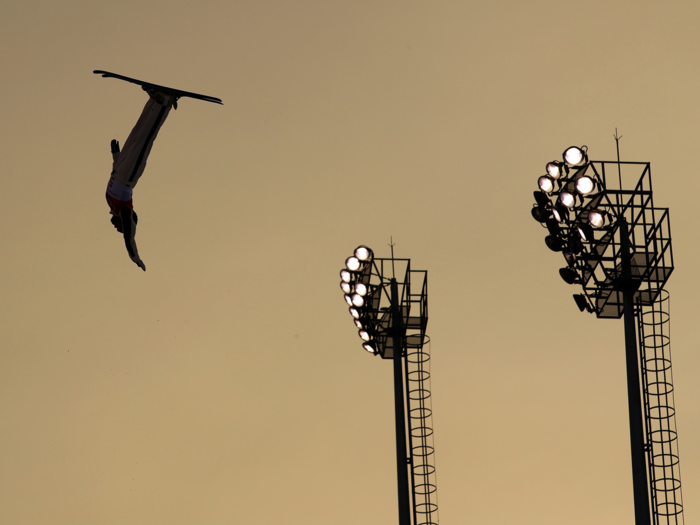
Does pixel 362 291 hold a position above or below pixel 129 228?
above

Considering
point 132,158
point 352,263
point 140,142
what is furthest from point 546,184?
point 132,158

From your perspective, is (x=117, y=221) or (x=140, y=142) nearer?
(x=140, y=142)

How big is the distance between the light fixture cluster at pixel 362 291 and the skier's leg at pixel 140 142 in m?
9.47

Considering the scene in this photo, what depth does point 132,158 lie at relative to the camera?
24141 millimetres

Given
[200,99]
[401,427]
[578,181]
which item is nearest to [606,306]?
[578,181]

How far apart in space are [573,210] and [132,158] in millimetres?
8851

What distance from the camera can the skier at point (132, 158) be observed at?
23.6 meters

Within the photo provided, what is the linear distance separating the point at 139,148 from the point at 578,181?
8619 millimetres

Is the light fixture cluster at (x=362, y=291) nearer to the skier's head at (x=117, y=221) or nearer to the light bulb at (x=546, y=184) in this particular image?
the light bulb at (x=546, y=184)

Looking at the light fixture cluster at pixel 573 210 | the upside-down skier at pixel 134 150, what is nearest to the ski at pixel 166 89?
the upside-down skier at pixel 134 150

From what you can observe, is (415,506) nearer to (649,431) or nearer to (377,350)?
(377,350)

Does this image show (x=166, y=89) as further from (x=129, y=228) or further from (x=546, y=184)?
(x=546, y=184)

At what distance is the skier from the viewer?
23.6 m

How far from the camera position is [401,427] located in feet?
101
